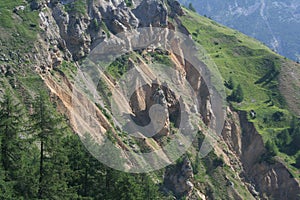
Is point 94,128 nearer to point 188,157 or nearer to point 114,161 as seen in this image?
point 188,157

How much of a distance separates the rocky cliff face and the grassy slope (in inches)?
261

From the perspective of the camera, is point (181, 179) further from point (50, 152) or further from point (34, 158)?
point (50, 152)

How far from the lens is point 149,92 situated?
129 meters

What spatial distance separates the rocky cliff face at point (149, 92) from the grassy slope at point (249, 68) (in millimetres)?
6638

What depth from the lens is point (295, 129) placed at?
5595 inches

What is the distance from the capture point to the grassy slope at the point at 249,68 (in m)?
148

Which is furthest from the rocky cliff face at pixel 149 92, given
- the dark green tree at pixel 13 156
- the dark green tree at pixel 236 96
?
the dark green tree at pixel 13 156

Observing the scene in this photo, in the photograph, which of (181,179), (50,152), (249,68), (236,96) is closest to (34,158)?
(50,152)

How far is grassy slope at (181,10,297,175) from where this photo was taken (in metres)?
148

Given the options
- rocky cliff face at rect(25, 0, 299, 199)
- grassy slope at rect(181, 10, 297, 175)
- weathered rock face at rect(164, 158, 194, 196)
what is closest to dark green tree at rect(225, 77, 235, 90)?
grassy slope at rect(181, 10, 297, 175)

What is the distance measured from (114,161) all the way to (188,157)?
59397mm

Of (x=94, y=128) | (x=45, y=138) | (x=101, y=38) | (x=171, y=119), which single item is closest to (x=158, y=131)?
(x=171, y=119)

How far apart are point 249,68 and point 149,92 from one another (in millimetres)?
58335

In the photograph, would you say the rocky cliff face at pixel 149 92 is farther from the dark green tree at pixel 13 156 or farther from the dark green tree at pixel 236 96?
the dark green tree at pixel 13 156
